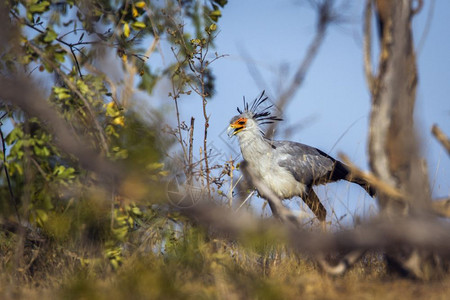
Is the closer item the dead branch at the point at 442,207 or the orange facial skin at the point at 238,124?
the dead branch at the point at 442,207

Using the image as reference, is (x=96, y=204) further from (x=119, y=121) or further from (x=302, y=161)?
(x=302, y=161)

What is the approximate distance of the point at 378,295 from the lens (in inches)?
136

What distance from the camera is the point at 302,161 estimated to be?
7.20 m

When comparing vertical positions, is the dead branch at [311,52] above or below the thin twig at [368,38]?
above

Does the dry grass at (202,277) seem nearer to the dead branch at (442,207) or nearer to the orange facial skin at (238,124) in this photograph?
A: the dead branch at (442,207)

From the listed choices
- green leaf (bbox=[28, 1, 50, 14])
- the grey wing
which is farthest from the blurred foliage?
the grey wing

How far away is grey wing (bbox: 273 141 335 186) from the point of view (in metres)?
7.12

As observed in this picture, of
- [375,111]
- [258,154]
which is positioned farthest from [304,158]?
[375,111]

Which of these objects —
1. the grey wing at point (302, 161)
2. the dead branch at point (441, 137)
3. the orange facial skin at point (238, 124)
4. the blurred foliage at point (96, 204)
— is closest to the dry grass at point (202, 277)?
the blurred foliage at point (96, 204)

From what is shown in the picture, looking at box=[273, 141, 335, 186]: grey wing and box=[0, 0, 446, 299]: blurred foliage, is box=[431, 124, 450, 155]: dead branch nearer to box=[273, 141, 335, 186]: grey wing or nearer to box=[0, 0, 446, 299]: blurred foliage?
box=[0, 0, 446, 299]: blurred foliage

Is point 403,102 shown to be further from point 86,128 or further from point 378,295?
point 86,128

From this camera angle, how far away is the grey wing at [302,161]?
7125 mm

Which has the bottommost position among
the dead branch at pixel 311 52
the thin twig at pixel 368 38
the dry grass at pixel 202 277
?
the dry grass at pixel 202 277

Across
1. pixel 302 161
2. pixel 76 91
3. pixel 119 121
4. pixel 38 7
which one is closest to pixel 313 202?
pixel 302 161
